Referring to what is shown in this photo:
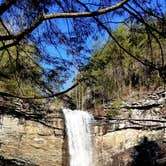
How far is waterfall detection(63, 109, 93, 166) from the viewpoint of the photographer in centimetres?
1425

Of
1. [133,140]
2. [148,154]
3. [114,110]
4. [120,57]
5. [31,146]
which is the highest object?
[114,110]

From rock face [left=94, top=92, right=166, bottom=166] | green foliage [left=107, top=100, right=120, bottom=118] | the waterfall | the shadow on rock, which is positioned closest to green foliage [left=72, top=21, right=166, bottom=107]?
rock face [left=94, top=92, right=166, bottom=166]

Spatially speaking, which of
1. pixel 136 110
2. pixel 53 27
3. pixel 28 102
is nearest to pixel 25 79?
pixel 28 102

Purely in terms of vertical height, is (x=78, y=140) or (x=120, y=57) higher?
(x=120, y=57)

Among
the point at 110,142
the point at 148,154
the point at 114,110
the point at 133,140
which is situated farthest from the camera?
the point at 114,110

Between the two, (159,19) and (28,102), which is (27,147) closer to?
(28,102)

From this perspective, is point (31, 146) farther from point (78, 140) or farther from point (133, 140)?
point (133, 140)

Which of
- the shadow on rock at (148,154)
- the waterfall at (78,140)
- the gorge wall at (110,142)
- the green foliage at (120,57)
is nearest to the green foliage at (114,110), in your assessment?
the gorge wall at (110,142)

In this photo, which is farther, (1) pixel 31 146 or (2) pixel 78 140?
(2) pixel 78 140

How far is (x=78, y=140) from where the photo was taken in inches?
568

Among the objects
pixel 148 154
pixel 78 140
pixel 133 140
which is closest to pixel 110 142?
pixel 133 140

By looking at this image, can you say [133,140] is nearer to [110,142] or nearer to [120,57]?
[110,142]

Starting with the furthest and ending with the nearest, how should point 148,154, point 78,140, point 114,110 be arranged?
point 114,110 → point 78,140 → point 148,154

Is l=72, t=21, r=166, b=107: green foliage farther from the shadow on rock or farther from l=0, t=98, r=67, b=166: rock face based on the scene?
the shadow on rock
